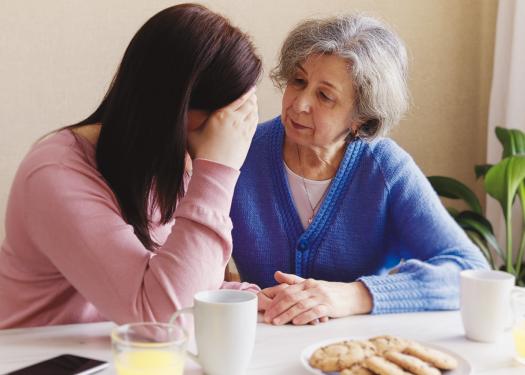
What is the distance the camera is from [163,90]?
3.51 feet

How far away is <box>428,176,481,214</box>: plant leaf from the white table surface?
1526 millimetres

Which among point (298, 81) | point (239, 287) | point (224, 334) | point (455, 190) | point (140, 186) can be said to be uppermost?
point (298, 81)

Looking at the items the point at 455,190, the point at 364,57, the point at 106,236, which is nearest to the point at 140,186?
the point at 106,236

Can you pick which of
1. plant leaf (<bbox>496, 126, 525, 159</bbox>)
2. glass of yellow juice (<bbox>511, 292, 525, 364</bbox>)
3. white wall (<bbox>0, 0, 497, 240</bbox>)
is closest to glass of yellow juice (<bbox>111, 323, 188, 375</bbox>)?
glass of yellow juice (<bbox>511, 292, 525, 364</bbox>)

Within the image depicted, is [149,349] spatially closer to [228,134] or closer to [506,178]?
[228,134]

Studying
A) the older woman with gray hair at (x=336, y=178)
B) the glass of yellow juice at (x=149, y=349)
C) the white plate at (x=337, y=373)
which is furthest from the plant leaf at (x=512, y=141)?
the glass of yellow juice at (x=149, y=349)

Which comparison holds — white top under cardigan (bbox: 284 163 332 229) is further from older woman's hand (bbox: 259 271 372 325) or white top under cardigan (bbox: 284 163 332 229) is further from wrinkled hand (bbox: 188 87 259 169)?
wrinkled hand (bbox: 188 87 259 169)

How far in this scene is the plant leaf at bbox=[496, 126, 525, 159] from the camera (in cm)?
255

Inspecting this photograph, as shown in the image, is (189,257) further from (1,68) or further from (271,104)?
(271,104)

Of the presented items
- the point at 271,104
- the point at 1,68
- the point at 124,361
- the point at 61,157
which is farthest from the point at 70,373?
the point at 271,104

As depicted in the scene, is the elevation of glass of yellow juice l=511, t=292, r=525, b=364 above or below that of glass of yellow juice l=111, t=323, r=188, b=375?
below

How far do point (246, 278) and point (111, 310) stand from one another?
2.28 ft

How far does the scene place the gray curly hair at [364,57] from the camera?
5.21ft

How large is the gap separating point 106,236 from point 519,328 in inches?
23.6
